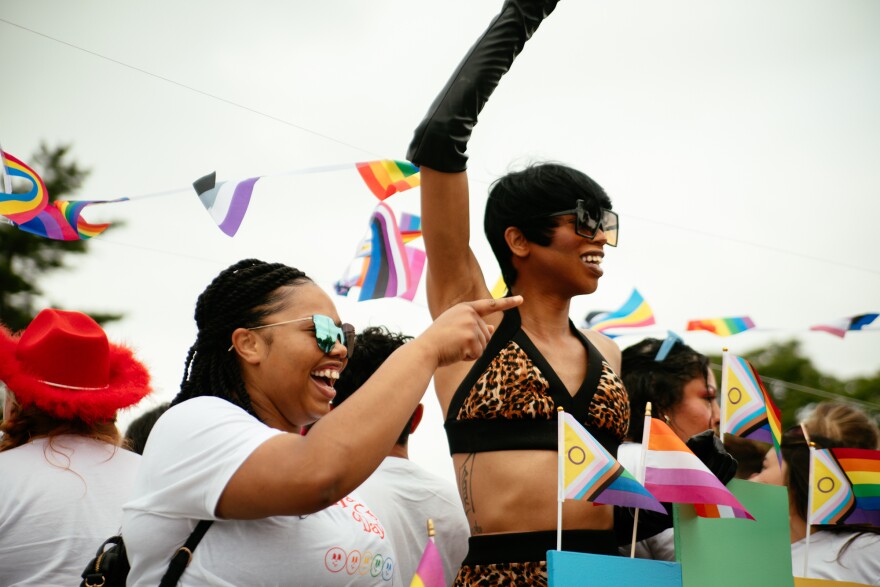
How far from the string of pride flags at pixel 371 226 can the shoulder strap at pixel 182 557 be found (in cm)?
170

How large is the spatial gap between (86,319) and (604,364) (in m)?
1.73

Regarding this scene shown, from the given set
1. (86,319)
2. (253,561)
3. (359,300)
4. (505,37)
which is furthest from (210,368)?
(359,300)

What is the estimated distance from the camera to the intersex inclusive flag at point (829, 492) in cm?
338

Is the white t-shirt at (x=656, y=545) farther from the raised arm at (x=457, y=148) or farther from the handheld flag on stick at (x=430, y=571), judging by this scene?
the handheld flag on stick at (x=430, y=571)

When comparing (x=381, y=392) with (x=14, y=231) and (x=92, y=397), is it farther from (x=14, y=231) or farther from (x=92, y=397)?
(x=14, y=231)

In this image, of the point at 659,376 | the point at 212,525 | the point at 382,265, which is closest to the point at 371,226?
the point at 382,265

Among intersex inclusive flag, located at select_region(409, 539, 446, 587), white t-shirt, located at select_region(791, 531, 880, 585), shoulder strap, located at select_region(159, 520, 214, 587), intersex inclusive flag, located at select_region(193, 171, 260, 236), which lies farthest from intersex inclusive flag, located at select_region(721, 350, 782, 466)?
shoulder strap, located at select_region(159, 520, 214, 587)

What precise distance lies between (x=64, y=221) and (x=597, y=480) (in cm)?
254

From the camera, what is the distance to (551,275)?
3.06 m

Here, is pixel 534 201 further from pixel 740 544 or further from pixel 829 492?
pixel 829 492

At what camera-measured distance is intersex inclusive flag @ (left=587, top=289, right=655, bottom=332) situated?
545cm

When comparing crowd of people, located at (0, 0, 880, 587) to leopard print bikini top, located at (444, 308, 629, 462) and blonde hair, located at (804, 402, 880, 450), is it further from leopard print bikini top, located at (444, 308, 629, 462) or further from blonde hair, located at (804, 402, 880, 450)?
blonde hair, located at (804, 402, 880, 450)

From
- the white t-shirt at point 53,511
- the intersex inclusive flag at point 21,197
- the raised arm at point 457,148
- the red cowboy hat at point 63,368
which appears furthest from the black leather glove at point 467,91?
the intersex inclusive flag at point 21,197

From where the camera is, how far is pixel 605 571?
7.41 feet
